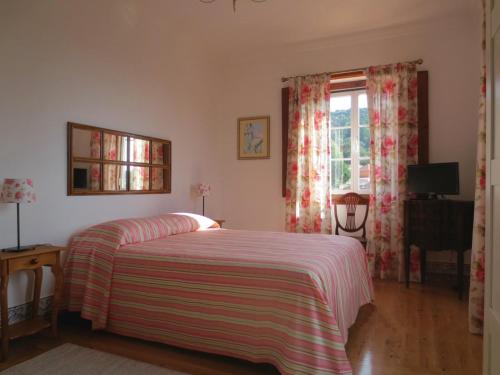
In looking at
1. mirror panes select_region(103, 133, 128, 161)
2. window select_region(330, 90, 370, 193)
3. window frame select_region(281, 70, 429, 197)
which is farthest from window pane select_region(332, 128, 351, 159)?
mirror panes select_region(103, 133, 128, 161)

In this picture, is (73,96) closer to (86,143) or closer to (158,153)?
(86,143)

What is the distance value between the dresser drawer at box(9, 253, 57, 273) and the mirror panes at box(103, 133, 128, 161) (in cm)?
116

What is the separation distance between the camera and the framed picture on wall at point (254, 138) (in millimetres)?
4895

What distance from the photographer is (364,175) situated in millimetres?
4414

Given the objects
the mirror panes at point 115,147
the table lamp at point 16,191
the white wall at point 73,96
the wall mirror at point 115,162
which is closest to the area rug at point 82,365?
the white wall at point 73,96

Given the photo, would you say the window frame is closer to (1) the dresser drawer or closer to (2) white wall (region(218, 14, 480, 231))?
(2) white wall (region(218, 14, 480, 231))

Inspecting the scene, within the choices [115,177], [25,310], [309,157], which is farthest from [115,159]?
[309,157]

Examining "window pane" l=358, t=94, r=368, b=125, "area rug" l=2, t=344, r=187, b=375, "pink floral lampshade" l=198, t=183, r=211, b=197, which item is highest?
"window pane" l=358, t=94, r=368, b=125

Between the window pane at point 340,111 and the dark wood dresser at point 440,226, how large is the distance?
4.55 ft

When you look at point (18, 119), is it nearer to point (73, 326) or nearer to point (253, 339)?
point (73, 326)

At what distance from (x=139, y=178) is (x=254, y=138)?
1865 millimetres

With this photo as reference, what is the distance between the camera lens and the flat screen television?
11.7 feet

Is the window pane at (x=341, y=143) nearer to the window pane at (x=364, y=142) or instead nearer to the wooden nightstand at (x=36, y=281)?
the window pane at (x=364, y=142)

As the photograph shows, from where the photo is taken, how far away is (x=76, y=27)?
3020 millimetres
